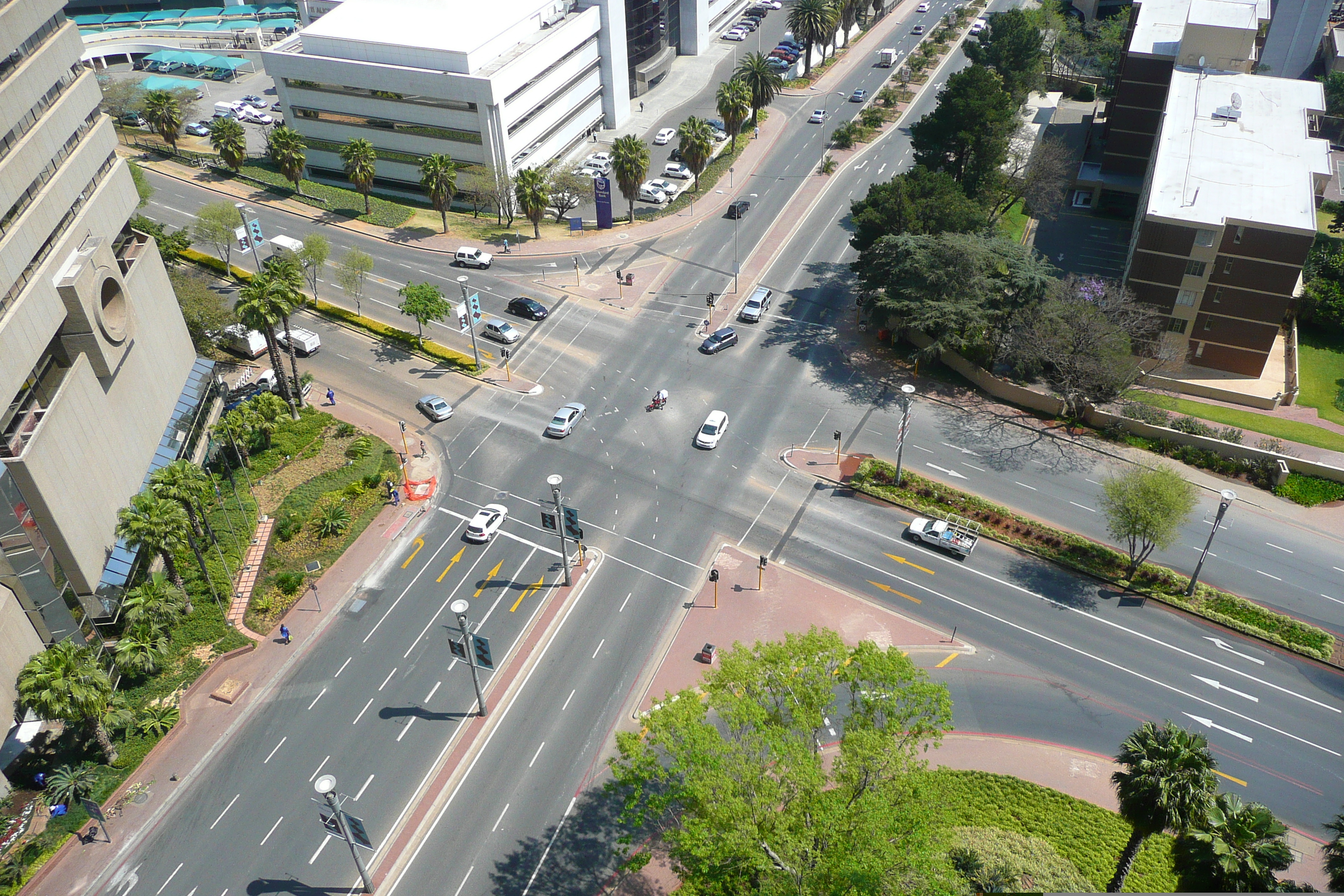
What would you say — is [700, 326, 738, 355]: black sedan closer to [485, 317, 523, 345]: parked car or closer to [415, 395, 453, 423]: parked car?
[485, 317, 523, 345]: parked car

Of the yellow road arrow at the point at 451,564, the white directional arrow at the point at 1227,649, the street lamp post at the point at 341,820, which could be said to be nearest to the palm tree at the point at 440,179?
the yellow road arrow at the point at 451,564

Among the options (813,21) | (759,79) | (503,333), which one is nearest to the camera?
(503,333)

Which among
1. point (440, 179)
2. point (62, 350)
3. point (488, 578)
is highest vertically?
point (62, 350)

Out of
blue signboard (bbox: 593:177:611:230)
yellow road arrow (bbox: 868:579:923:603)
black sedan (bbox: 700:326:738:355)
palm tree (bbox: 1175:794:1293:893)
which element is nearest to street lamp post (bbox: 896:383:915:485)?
yellow road arrow (bbox: 868:579:923:603)

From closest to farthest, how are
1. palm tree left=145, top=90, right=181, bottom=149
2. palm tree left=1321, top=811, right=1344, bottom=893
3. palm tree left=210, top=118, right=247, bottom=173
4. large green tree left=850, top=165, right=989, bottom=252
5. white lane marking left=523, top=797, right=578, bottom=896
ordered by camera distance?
palm tree left=1321, top=811, right=1344, bottom=893
white lane marking left=523, top=797, right=578, bottom=896
large green tree left=850, top=165, right=989, bottom=252
palm tree left=210, top=118, right=247, bottom=173
palm tree left=145, top=90, right=181, bottom=149

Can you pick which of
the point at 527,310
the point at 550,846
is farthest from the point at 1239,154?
the point at 550,846

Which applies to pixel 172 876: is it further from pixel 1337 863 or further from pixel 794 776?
pixel 1337 863

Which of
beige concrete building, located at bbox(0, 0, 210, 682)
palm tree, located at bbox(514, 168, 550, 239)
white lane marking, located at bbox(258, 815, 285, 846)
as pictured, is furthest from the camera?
palm tree, located at bbox(514, 168, 550, 239)

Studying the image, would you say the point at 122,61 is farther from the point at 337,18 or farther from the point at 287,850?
the point at 287,850
